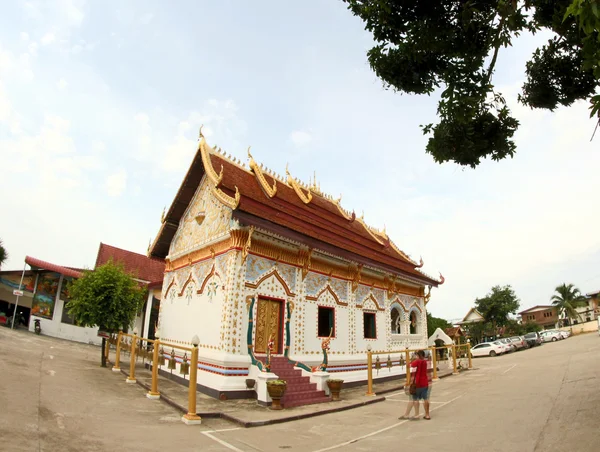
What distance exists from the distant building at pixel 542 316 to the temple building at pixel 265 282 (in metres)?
55.6

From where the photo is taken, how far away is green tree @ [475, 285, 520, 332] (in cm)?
3962

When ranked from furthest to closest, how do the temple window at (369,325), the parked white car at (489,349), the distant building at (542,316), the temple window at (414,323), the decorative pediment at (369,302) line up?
the distant building at (542,316), the parked white car at (489,349), the temple window at (414,323), the temple window at (369,325), the decorative pediment at (369,302)

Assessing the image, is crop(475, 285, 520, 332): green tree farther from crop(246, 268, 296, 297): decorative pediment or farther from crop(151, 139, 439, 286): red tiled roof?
crop(246, 268, 296, 297): decorative pediment

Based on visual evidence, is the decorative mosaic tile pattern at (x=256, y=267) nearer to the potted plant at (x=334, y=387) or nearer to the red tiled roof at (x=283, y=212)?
the red tiled roof at (x=283, y=212)

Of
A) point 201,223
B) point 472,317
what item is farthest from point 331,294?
point 472,317

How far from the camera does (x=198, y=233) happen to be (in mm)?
12898

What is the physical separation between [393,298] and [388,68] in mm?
Result: 11542

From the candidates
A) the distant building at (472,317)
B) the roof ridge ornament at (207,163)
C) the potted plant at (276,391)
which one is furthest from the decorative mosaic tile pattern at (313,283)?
the distant building at (472,317)

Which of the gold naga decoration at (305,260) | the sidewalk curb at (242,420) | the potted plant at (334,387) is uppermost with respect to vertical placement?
the gold naga decoration at (305,260)

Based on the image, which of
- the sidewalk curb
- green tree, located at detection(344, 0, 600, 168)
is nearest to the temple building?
the sidewalk curb

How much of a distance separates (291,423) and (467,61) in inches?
301

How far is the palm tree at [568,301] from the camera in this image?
52.2 m

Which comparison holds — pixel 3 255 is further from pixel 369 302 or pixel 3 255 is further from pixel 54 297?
pixel 369 302

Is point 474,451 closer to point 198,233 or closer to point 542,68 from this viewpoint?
point 542,68
